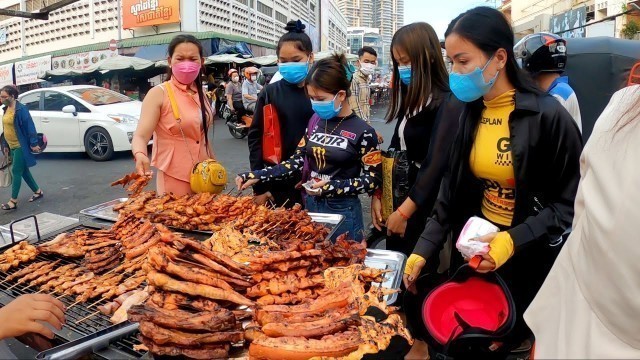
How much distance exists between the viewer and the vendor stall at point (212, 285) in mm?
1639

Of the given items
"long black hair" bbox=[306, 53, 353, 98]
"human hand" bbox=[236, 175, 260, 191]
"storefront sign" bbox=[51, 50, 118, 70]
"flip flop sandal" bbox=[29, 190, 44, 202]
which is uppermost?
"storefront sign" bbox=[51, 50, 118, 70]

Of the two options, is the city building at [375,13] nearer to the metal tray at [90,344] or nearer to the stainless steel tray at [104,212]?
the stainless steel tray at [104,212]

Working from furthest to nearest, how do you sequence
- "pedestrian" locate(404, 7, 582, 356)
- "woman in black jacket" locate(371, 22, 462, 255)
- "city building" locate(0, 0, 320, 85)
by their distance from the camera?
"city building" locate(0, 0, 320, 85) < "woman in black jacket" locate(371, 22, 462, 255) < "pedestrian" locate(404, 7, 582, 356)

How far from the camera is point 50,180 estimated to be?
973 centimetres

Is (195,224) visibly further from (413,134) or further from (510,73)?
(510,73)

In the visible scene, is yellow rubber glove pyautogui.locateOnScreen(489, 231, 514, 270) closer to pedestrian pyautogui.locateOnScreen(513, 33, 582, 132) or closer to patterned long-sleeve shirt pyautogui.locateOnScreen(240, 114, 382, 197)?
patterned long-sleeve shirt pyautogui.locateOnScreen(240, 114, 382, 197)

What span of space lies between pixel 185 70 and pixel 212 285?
2428 mm

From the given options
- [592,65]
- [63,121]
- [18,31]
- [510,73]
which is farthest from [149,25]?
[510,73]

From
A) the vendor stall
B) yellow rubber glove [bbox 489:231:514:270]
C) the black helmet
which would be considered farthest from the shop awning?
yellow rubber glove [bbox 489:231:514:270]

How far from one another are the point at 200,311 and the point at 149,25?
3351 cm

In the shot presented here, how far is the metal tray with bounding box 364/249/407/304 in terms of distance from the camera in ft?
7.85

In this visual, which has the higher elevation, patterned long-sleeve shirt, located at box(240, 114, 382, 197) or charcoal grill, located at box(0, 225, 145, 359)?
patterned long-sleeve shirt, located at box(240, 114, 382, 197)

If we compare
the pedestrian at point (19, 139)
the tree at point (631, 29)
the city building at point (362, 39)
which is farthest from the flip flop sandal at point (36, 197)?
the city building at point (362, 39)

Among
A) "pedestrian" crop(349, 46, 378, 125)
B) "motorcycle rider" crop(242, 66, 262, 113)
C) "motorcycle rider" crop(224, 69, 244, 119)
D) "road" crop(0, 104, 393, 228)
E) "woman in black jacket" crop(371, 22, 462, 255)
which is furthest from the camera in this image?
"motorcycle rider" crop(224, 69, 244, 119)
